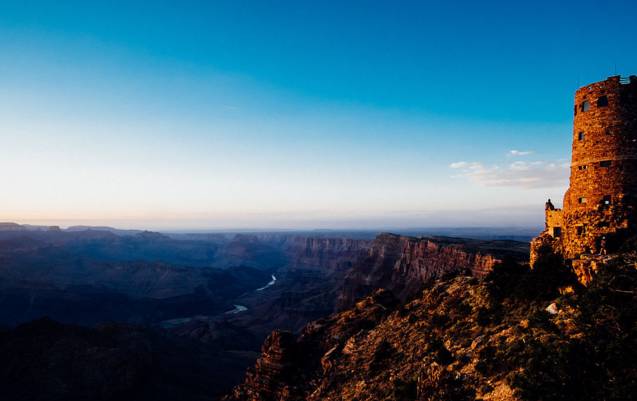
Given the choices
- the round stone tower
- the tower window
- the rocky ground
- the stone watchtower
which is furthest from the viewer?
the tower window

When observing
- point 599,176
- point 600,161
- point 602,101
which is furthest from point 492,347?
point 602,101

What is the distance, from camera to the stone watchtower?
53.8ft

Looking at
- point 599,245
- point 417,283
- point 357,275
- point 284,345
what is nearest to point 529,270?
point 599,245

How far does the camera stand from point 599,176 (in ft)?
61.3

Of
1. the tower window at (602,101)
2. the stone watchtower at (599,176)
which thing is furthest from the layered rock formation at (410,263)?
the tower window at (602,101)

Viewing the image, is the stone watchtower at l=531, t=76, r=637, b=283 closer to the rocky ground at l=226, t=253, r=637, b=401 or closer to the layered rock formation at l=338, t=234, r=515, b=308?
the rocky ground at l=226, t=253, r=637, b=401

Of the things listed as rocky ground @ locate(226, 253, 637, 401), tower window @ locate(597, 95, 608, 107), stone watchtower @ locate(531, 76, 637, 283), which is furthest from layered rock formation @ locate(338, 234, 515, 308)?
tower window @ locate(597, 95, 608, 107)

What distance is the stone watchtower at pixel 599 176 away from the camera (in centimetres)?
1641

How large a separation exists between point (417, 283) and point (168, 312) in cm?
9712

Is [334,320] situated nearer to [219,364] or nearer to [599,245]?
[599,245]

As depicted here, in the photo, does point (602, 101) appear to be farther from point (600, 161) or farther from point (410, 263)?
point (410, 263)

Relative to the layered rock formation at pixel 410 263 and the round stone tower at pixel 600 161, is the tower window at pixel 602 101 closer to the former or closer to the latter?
the round stone tower at pixel 600 161

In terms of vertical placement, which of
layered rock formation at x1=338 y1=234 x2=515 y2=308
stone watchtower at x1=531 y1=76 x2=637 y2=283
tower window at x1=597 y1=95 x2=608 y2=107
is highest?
tower window at x1=597 y1=95 x2=608 y2=107

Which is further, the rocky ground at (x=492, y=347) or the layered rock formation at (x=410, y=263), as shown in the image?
the layered rock formation at (x=410, y=263)
